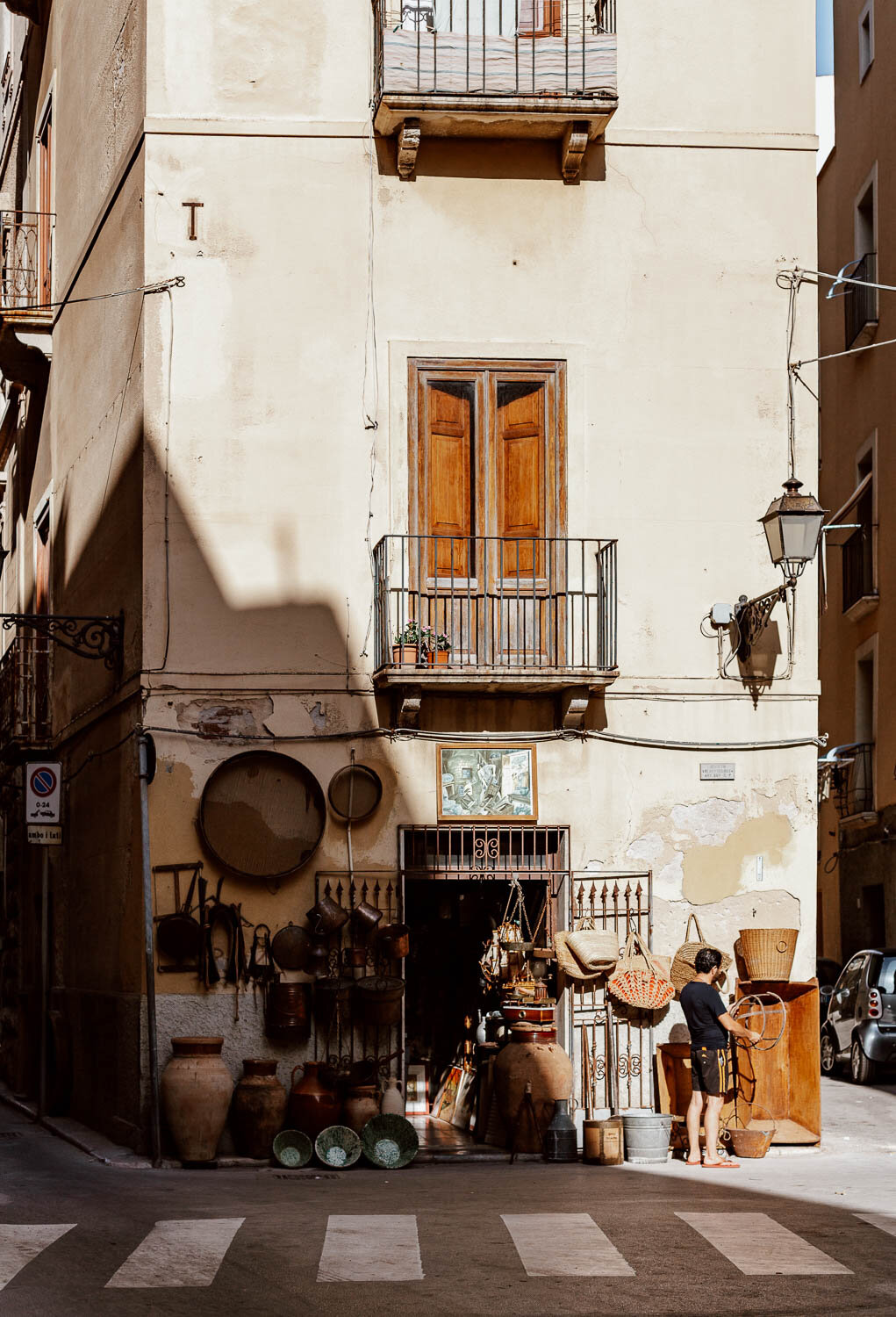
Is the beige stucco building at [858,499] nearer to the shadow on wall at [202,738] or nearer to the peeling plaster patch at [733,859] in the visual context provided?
the peeling plaster patch at [733,859]

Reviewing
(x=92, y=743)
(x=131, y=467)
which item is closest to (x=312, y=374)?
(x=131, y=467)

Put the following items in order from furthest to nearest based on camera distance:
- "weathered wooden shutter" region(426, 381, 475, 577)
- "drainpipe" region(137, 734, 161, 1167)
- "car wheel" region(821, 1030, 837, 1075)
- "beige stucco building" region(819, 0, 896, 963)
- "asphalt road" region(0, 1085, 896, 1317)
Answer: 1. "beige stucco building" region(819, 0, 896, 963)
2. "car wheel" region(821, 1030, 837, 1075)
3. "weathered wooden shutter" region(426, 381, 475, 577)
4. "drainpipe" region(137, 734, 161, 1167)
5. "asphalt road" region(0, 1085, 896, 1317)

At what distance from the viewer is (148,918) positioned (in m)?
14.8

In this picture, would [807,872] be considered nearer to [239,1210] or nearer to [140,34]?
[239,1210]

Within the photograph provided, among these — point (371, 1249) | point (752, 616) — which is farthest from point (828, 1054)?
point (371, 1249)

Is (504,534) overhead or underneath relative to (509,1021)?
overhead

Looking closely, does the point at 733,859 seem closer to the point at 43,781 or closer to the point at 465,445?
the point at 465,445

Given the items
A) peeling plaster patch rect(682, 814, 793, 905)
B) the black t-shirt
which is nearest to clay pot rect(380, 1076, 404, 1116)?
the black t-shirt

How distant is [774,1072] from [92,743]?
6.76 meters

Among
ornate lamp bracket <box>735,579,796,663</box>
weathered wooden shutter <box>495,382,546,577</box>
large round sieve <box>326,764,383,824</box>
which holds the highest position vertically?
weathered wooden shutter <box>495,382,546,577</box>

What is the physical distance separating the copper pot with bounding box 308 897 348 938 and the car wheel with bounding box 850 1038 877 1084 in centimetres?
879

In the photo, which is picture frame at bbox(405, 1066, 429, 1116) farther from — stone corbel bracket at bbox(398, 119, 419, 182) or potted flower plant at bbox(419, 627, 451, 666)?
stone corbel bracket at bbox(398, 119, 419, 182)

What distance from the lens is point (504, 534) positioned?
50.7ft

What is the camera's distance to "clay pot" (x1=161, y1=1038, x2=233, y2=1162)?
46.4 ft
